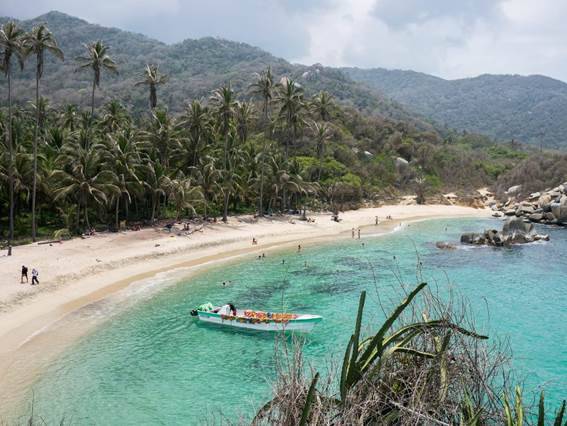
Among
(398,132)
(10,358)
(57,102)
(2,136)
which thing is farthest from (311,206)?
(57,102)

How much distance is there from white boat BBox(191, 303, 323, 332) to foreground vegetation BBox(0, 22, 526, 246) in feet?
67.1

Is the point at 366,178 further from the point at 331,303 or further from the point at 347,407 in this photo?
the point at 347,407

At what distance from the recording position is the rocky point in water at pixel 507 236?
1966 inches

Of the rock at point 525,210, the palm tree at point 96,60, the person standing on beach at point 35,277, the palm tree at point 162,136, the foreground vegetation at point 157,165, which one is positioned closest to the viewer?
the person standing on beach at point 35,277

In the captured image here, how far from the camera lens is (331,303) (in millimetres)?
29281

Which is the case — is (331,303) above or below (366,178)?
below

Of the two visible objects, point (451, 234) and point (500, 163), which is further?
point (500, 163)

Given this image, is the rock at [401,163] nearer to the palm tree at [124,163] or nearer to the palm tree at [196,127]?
the palm tree at [196,127]

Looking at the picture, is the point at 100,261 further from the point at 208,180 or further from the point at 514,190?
the point at 514,190

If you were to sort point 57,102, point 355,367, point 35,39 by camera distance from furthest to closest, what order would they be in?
point 57,102, point 35,39, point 355,367

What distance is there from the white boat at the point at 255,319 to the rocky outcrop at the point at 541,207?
184ft

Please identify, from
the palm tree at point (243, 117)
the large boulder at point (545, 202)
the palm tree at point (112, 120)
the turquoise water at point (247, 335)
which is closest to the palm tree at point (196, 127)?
the palm tree at point (112, 120)

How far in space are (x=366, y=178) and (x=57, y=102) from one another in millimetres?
131630

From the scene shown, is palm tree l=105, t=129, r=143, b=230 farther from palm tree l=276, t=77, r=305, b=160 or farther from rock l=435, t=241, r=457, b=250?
rock l=435, t=241, r=457, b=250
